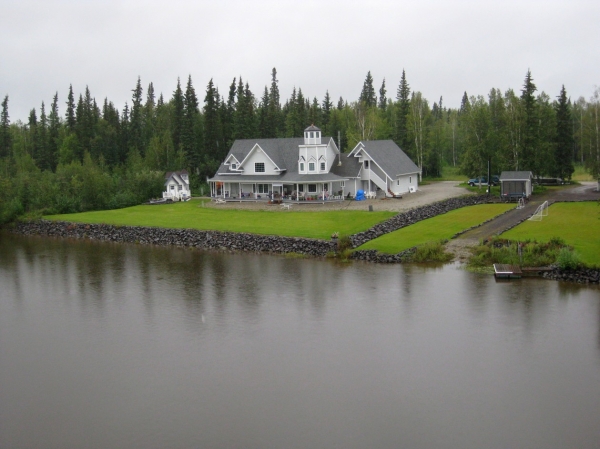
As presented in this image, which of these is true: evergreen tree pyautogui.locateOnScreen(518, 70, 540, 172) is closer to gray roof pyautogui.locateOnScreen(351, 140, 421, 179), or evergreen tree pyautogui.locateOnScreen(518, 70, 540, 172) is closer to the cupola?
gray roof pyautogui.locateOnScreen(351, 140, 421, 179)

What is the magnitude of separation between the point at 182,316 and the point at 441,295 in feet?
38.0

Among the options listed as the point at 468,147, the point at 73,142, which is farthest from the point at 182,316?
the point at 73,142

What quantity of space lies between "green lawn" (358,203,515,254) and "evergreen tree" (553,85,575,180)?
1671 centimetres

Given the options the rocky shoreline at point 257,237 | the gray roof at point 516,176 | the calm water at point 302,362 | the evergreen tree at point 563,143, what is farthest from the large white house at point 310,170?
the calm water at point 302,362

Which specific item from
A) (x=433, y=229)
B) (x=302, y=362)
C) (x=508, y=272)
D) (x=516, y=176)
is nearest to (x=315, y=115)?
(x=516, y=176)

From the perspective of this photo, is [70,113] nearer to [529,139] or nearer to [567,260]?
[529,139]

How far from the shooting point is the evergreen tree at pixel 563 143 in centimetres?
6260

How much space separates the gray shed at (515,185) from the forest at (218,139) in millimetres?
4541

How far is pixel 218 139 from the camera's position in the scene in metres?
77.1

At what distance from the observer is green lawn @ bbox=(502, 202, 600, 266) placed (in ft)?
110

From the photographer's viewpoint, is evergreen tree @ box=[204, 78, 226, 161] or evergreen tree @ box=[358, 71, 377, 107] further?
evergreen tree @ box=[358, 71, 377, 107]

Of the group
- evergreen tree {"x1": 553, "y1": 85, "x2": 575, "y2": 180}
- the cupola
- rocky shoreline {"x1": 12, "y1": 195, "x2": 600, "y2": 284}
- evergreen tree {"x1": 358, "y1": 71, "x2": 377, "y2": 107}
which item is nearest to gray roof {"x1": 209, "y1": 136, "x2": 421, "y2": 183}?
the cupola

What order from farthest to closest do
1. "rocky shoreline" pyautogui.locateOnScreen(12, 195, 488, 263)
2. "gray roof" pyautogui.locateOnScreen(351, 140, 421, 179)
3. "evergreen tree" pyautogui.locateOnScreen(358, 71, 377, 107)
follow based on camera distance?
"evergreen tree" pyautogui.locateOnScreen(358, 71, 377, 107) < "gray roof" pyautogui.locateOnScreen(351, 140, 421, 179) < "rocky shoreline" pyautogui.locateOnScreen(12, 195, 488, 263)

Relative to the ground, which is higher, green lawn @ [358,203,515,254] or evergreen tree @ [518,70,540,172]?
evergreen tree @ [518,70,540,172]
